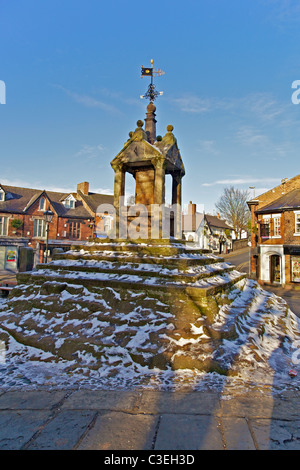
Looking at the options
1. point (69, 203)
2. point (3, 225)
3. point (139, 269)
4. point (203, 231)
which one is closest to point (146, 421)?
point (139, 269)

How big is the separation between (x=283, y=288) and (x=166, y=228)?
→ 17135 mm

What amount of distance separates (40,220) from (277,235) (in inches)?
994

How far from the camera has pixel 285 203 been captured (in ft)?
73.3

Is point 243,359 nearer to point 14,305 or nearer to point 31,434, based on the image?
point 31,434

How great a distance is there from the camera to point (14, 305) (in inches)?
253

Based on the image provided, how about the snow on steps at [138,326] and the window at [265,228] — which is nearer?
the snow on steps at [138,326]

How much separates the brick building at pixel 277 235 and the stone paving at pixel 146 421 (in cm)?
2070

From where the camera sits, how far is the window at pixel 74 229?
108ft

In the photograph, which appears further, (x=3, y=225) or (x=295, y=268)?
(x=3, y=225)

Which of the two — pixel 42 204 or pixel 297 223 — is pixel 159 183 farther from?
pixel 42 204

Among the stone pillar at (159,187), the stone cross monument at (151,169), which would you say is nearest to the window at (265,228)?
the stone cross monument at (151,169)

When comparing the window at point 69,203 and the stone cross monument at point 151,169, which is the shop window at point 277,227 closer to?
the stone cross monument at point 151,169

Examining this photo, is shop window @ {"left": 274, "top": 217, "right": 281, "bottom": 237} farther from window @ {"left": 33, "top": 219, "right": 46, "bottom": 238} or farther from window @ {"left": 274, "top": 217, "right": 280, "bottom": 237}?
window @ {"left": 33, "top": 219, "right": 46, "bottom": 238}

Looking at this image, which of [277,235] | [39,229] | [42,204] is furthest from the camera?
[42,204]
